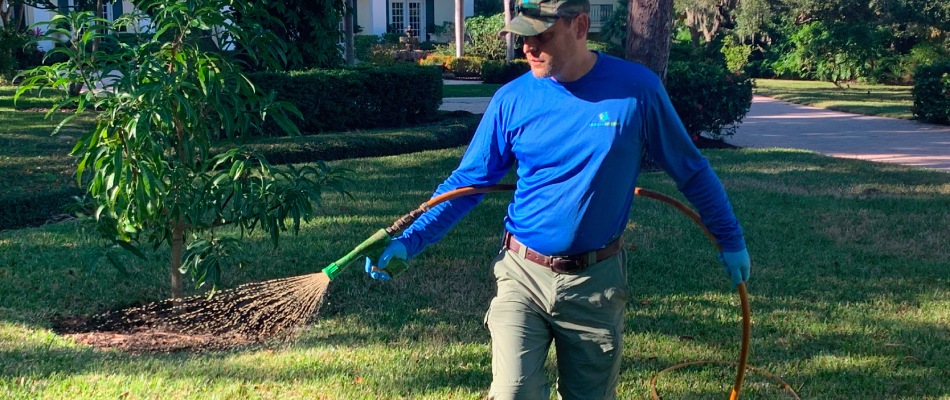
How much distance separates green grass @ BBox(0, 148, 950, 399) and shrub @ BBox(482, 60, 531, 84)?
18.4 metres

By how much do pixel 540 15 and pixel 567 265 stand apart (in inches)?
35.0

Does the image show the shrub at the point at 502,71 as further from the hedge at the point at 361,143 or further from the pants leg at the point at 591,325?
the pants leg at the point at 591,325

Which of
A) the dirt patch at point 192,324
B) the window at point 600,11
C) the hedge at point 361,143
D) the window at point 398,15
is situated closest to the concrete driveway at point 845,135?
the hedge at point 361,143

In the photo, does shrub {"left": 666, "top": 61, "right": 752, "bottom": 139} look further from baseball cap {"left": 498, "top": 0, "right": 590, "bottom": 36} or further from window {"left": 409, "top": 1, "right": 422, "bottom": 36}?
window {"left": 409, "top": 1, "right": 422, "bottom": 36}

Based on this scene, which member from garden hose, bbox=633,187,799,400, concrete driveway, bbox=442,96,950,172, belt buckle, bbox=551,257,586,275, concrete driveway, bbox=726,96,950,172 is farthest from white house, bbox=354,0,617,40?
belt buckle, bbox=551,257,586,275

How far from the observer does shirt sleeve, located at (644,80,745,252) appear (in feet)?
11.1

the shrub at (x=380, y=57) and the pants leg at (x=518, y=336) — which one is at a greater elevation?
the shrub at (x=380, y=57)

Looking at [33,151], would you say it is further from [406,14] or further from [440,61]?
[406,14]

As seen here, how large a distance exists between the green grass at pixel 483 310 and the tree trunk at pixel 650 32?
9.10 ft

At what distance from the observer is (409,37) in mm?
38781

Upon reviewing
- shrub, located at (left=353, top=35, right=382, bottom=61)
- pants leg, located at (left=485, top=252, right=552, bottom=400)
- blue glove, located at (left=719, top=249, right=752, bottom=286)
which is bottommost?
pants leg, located at (left=485, top=252, right=552, bottom=400)

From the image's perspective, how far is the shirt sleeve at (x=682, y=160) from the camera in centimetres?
338

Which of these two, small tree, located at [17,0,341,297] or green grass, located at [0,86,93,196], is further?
green grass, located at [0,86,93,196]

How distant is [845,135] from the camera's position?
52.1 ft
